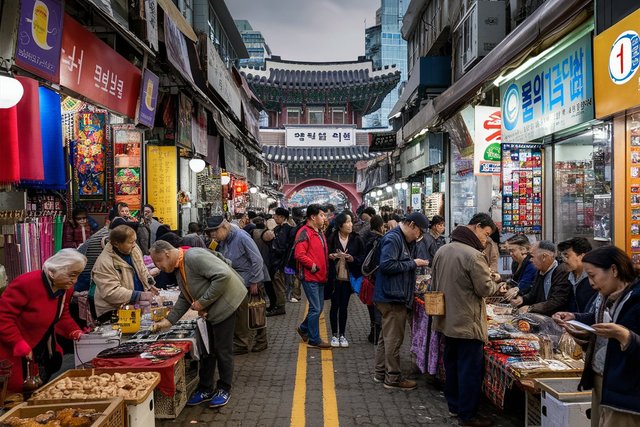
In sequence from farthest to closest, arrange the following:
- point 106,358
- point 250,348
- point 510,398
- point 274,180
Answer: point 274,180, point 250,348, point 510,398, point 106,358

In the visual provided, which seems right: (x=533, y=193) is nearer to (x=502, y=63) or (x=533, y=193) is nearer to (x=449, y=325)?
(x=502, y=63)

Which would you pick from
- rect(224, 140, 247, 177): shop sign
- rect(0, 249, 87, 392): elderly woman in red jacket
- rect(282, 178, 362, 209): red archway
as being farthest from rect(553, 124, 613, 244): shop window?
rect(282, 178, 362, 209): red archway

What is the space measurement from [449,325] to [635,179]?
3138mm

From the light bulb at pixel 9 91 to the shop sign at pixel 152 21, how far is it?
3.29 metres

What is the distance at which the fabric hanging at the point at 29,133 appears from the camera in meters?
5.09

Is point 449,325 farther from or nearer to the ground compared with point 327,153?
nearer to the ground

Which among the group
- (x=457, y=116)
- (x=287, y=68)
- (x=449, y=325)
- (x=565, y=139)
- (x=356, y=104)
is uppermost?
(x=287, y=68)

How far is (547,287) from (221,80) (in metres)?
9.85

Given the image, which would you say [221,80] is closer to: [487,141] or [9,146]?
[487,141]

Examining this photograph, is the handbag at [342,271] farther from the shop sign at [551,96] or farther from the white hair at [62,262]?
the white hair at [62,262]

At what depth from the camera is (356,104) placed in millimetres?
→ 40156

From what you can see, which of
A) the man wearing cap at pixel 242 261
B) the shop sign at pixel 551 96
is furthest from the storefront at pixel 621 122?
the man wearing cap at pixel 242 261

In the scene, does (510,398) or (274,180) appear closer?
(510,398)

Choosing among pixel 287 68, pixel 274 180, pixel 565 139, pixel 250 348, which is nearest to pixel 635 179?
pixel 565 139
